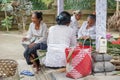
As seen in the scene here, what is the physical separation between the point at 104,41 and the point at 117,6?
8.55 m

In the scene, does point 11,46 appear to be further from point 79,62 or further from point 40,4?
point 79,62

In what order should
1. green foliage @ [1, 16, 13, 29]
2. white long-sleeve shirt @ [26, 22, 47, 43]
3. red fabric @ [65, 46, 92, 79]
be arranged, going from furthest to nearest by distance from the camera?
green foliage @ [1, 16, 13, 29] < white long-sleeve shirt @ [26, 22, 47, 43] < red fabric @ [65, 46, 92, 79]

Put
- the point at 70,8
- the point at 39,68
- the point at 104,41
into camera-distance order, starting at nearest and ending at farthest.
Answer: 1. the point at 104,41
2. the point at 39,68
3. the point at 70,8

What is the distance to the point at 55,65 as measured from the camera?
536cm

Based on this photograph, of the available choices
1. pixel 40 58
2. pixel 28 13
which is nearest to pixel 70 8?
pixel 28 13

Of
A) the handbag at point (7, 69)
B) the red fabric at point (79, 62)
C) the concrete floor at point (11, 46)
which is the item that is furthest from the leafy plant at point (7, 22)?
the red fabric at point (79, 62)

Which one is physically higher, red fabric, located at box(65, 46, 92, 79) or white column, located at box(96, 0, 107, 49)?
white column, located at box(96, 0, 107, 49)

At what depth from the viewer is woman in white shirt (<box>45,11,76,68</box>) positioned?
5266 mm

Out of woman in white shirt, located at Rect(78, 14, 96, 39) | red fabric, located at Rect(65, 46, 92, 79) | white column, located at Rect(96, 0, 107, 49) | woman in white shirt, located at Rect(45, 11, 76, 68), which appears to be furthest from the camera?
woman in white shirt, located at Rect(78, 14, 96, 39)

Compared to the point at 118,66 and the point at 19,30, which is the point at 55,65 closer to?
the point at 118,66

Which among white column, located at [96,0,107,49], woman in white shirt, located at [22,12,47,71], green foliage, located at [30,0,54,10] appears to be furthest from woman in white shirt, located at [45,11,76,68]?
green foliage, located at [30,0,54,10]

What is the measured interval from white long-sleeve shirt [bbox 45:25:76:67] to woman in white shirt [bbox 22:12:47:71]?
36.9 inches

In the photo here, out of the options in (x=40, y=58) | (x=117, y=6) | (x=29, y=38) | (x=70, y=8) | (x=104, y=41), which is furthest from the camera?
(x=70, y=8)

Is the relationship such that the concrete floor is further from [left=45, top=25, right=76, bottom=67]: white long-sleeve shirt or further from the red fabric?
the red fabric
